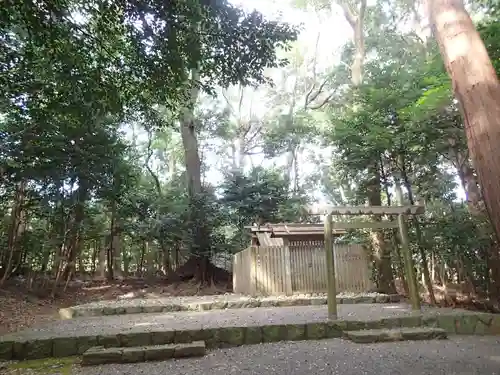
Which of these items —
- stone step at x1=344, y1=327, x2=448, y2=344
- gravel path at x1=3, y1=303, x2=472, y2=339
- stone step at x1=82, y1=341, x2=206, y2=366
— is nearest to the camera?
stone step at x1=82, y1=341, x2=206, y2=366

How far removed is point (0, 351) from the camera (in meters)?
5.11

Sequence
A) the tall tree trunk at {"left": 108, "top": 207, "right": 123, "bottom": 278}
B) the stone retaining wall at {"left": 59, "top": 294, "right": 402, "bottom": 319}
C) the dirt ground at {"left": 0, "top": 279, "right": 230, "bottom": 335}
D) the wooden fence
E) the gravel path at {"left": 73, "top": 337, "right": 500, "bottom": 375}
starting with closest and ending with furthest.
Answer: the gravel path at {"left": 73, "top": 337, "right": 500, "bottom": 375}
the dirt ground at {"left": 0, "top": 279, "right": 230, "bottom": 335}
the stone retaining wall at {"left": 59, "top": 294, "right": 402, "bottom": 319}
the wooden fence
the tall tree trunk at {"left": 108, "top": 207, "right": 123, "bottom": 278}

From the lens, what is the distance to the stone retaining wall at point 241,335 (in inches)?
207

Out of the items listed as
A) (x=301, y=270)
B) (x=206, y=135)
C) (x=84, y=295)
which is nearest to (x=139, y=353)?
(x=301, y=270)

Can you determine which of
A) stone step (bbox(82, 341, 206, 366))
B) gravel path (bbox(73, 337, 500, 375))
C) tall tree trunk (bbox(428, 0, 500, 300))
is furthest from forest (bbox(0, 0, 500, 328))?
stone step (bbox(82, 341, 206, 366))

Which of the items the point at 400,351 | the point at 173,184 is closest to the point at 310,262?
the point at 400,351

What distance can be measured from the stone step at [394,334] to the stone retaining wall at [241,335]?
10.2 inches

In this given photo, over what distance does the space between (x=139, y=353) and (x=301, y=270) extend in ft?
20.6

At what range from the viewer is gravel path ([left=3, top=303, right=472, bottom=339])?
6035 millimetres

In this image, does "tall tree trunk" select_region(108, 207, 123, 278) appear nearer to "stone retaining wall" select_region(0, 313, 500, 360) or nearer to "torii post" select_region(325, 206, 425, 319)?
"stone retaining wall" select_region(0, 313, 500, 360)

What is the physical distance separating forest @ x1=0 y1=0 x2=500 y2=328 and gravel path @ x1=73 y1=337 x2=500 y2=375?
1837 mm

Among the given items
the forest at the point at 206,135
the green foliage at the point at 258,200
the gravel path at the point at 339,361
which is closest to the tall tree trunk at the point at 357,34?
the forest at the point at 206,135

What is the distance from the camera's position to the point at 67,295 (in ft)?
39.3

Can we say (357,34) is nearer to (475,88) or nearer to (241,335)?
(475,88)
